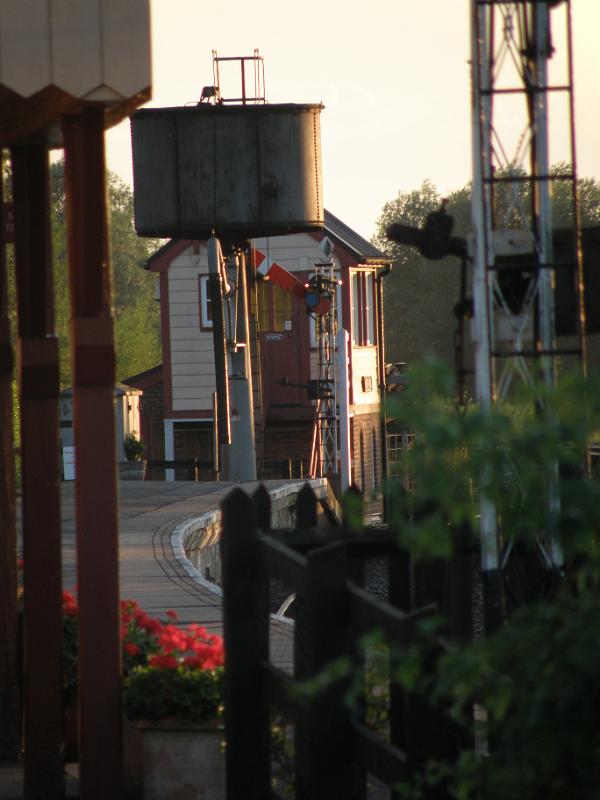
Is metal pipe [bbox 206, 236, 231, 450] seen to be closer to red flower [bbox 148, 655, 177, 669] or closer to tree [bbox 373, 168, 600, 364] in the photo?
red flower [bbox 148, 655, 177, 669]

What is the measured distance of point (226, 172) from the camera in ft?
81.1

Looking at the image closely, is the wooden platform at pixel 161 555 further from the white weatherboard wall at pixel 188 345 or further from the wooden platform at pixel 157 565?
the white weatherboard wall at pixel 188 345

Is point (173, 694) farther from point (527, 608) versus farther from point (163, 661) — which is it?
point (527, 608)

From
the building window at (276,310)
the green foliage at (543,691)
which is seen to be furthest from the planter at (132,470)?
the green foliage at (543,691)

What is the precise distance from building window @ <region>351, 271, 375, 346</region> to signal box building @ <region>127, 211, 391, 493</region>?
0.08 feet

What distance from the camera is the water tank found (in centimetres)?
2458

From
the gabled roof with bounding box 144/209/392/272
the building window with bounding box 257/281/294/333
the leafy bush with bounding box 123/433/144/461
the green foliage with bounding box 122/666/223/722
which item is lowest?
the leafy bush with bounding box 123/433/144/461

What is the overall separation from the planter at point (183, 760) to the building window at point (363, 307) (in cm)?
3099

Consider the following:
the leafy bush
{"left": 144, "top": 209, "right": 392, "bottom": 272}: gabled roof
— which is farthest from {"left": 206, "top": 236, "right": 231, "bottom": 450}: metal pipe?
{"left": 144, "top": 209, "right": 392, "bottom": 272}: gabled roof

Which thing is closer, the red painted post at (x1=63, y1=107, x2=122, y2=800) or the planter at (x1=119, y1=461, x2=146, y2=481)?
the red painted post at (x1=63, y1=107, x2=122, y2=800)

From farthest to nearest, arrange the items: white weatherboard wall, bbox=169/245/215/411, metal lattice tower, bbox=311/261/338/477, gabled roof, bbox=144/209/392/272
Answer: white weatherboard wall, bbox=169/245/215/411
gabled roof, bbox=144/209/392/272
metal lattice tower, bbox=311/261/338/477

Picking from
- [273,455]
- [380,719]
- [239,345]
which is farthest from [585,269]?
[273,455]

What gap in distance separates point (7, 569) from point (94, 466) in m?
1.55

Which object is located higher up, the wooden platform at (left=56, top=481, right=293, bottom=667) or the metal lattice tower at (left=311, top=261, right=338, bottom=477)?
the metal lattice tower at (left=311, top=261, right=338, bottom=477)
